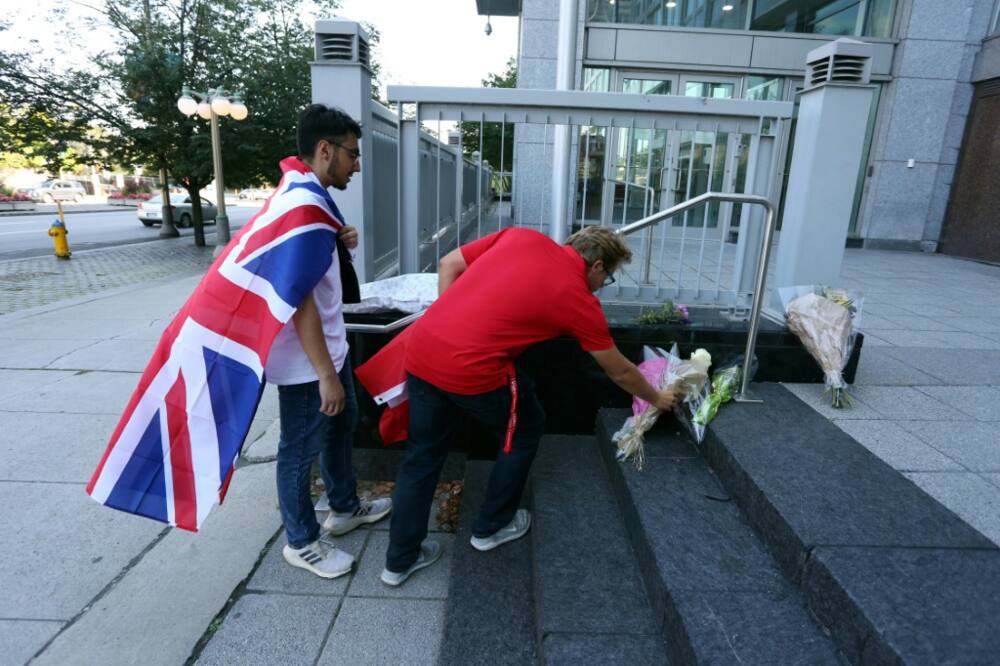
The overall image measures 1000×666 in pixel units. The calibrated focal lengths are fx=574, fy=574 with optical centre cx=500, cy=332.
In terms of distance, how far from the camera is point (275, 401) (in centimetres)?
489

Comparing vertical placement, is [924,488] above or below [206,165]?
below

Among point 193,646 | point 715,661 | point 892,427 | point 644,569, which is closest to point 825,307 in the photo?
point 892,427

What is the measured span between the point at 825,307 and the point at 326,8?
18.8 meters

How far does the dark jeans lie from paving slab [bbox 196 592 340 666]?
37cm

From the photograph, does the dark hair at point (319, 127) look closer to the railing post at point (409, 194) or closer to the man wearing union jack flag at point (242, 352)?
the man wearing union jack flag at point (242, 352)

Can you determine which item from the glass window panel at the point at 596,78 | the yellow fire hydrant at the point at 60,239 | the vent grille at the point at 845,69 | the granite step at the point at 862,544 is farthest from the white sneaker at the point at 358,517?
the yellow fire hydrant at the point at 60,239

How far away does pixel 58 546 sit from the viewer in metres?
2.76

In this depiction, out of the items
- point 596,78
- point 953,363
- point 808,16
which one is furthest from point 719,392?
point 808,16

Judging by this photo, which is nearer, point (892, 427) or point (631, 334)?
point (892, 427)

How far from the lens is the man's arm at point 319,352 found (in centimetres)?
223

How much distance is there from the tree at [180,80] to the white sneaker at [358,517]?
15847 mm

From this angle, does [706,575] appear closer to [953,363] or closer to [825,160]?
[825,160]

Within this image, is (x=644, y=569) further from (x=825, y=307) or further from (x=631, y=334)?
(x=825, y=307)

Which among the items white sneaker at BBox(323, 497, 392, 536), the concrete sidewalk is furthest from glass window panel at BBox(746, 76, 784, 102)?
white sneaker at BBox(323, 497, 392, 536)
